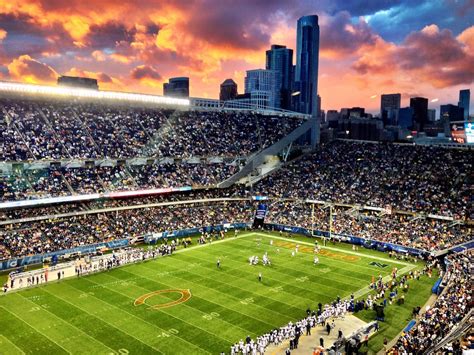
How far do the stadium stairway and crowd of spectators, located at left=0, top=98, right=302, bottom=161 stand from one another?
4.11 feet

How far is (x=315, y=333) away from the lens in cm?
2570

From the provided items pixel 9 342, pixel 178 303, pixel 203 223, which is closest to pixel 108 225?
pixel 203 223

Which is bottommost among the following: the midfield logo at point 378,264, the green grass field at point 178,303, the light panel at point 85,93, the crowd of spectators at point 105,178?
the green grass field at point 178,303

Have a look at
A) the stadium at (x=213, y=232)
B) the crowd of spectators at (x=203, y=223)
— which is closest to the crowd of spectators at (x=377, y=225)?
the crowd of spectators at (x=203, y=223)

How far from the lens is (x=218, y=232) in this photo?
2127 inches

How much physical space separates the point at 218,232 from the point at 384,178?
24.9m

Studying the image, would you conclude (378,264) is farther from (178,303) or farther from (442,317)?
(178,303)

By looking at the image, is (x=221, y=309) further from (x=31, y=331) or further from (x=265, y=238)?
(x=265, y=238)

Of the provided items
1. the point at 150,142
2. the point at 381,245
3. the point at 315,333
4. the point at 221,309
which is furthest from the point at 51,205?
the point at 381,245

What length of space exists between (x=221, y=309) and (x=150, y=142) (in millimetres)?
37541

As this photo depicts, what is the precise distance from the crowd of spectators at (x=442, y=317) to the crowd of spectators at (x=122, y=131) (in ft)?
138

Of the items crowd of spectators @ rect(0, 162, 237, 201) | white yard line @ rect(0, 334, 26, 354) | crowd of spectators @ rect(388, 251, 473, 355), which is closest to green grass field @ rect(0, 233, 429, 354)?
white yard line @ rect(0, 334, 26, 354)

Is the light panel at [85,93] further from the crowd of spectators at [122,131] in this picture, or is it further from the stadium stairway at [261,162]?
the stadium stairway at [261,162]

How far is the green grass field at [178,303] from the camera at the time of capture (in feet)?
79.8
